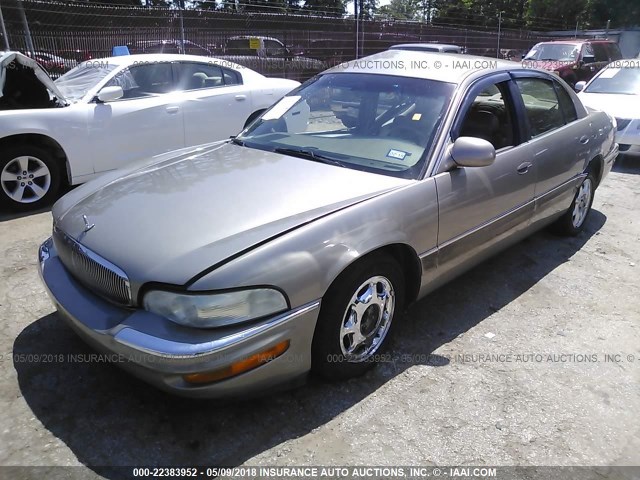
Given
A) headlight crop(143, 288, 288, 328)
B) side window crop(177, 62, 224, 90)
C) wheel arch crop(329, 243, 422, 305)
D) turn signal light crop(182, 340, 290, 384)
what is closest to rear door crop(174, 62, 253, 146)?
side window crop(177, 62, 224, 90)

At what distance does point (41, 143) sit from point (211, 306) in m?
4.11

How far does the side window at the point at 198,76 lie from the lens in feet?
20.2

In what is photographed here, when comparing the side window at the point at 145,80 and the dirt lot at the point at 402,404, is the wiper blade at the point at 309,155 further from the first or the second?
the side window at the point at 145,80

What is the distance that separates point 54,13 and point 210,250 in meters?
9.90

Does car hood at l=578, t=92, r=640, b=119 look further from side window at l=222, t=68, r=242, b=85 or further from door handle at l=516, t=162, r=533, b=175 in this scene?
side window at l=222, t=68, r=242, b=85

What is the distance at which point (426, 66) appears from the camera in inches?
137

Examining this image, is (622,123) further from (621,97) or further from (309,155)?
(309,155)

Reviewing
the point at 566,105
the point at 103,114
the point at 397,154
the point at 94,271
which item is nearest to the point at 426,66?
the point at 397,154

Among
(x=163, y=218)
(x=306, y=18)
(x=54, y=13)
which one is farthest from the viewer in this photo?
(x=306, y=18)

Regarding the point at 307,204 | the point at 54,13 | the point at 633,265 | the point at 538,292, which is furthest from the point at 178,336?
the point at 54,13

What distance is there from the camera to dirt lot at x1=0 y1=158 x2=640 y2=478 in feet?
7.47

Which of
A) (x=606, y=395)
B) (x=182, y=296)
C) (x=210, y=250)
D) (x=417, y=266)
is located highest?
(x=210, y=250)

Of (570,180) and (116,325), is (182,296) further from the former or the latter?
(570,180)

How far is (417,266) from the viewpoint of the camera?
2.90m
